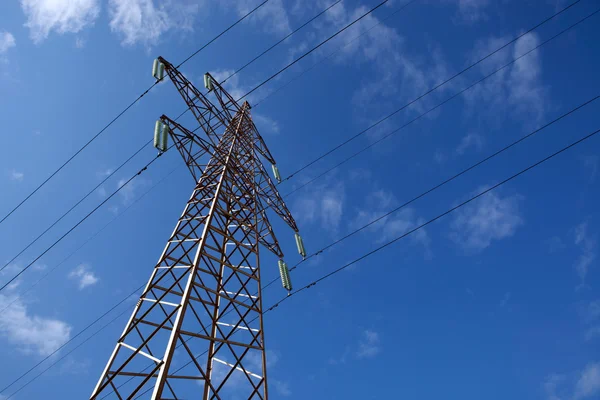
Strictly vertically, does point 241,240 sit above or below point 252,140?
below

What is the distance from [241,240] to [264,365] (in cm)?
400

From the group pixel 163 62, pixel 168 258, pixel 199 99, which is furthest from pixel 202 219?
pixel 163 62

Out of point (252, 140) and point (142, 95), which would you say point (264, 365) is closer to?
point (252, 140)

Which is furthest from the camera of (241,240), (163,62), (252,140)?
(252,140)

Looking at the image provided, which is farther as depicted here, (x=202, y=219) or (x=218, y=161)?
(x=218, y=161)

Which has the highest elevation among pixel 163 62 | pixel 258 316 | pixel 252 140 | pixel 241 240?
pixel 163 62

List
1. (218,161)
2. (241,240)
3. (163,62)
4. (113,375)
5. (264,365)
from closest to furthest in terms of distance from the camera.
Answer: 1. (113,375)
2. (264,365)
3. (241,240)
4. (218,161)
5. (163,62)

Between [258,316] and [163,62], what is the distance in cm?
1016

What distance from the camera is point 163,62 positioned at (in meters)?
13.6

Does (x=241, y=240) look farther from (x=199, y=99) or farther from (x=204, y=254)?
(x=199, y=99)

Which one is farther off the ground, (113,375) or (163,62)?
(163,62)

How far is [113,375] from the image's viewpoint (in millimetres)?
6848

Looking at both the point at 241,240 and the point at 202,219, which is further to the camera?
the point at 241,240

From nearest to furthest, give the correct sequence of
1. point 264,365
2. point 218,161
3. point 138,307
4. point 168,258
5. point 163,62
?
point 138,307 → point 264,365 → point 168,258 → point 218,161 → point 163,62
